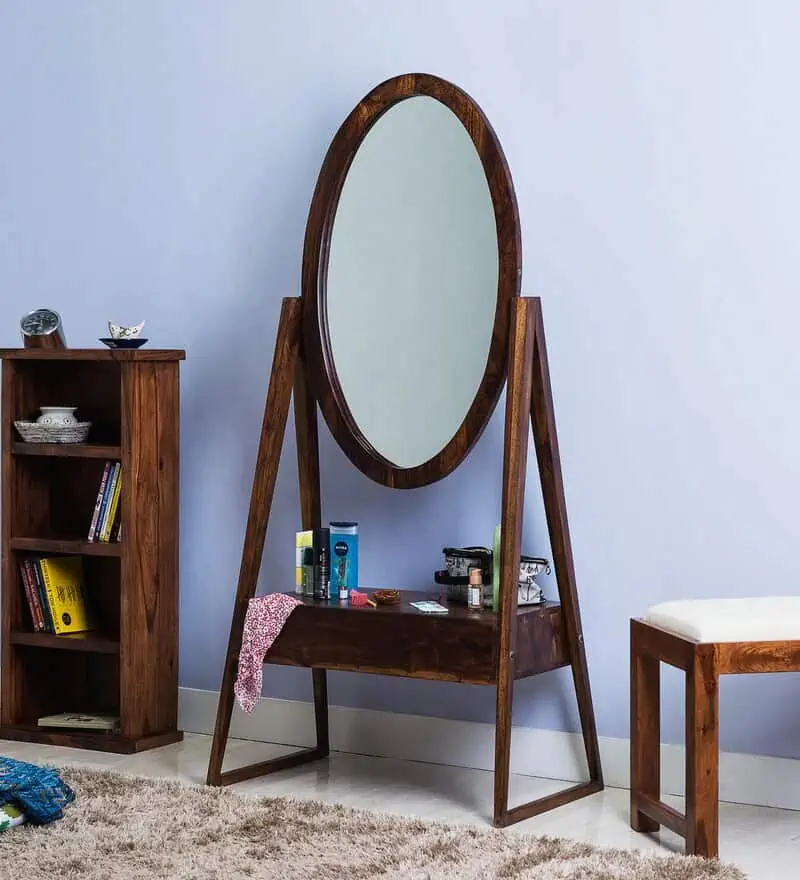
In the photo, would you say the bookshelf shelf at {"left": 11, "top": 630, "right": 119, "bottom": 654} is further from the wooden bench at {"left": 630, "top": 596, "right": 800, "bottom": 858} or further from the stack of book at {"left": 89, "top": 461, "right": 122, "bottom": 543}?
the wooden bench at {"left": 630, "top": 596, "right": 800, "bottom": 858}

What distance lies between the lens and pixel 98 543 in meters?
3.31

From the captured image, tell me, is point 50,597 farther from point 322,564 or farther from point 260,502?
point 322,564

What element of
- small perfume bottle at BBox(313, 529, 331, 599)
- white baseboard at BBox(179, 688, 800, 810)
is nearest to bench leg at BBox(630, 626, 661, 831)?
white baseboard at BBox(179, 688, 800, 810)

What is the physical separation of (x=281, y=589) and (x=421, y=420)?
2.41ft

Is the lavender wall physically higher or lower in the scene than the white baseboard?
higher

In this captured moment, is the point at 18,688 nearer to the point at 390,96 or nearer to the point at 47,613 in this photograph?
the point at 47,613

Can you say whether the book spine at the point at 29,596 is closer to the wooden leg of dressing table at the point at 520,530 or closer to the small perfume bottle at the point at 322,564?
the small perfume bottle at the point at 322,564

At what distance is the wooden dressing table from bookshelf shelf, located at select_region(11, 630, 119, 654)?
0.51 meters

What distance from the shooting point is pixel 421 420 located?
A: 2.92m

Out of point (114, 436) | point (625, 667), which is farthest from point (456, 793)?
point (114, 436)

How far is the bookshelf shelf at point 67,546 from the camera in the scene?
3281 mm

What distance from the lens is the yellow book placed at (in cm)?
344

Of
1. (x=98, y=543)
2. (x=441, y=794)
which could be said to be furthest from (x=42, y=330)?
(x=441, y=794)

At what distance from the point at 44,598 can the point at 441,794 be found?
48.3 inches
